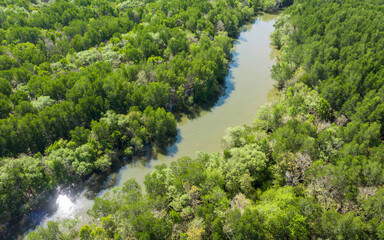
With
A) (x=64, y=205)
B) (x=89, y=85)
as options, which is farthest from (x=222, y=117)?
(x=64, y=205)

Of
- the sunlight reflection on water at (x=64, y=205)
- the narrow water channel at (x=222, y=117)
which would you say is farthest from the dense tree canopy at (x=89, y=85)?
the narrow water channel at (x=222, y=117)

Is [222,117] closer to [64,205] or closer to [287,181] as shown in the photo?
[287,181]

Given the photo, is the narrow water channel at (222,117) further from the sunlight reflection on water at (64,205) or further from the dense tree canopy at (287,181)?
the dense tree canopy at (287,181)

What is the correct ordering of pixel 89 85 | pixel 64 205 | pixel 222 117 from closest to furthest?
1. pixel 64 205
2. pixel 89 85
3. pixel 222 117

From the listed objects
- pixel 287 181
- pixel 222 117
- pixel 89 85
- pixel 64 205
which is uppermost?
pixel 89 85

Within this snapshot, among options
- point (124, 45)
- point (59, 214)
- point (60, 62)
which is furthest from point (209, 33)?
point (59, 214)

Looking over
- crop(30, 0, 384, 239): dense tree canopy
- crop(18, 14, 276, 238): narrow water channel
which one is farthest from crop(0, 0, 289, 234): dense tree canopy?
crop(30, 0, 384, 239): dense tree canopy

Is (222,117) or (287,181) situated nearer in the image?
(287,181)

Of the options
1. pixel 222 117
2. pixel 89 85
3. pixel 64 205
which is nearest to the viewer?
pixel 64 205

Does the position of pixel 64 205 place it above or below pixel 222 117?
below
